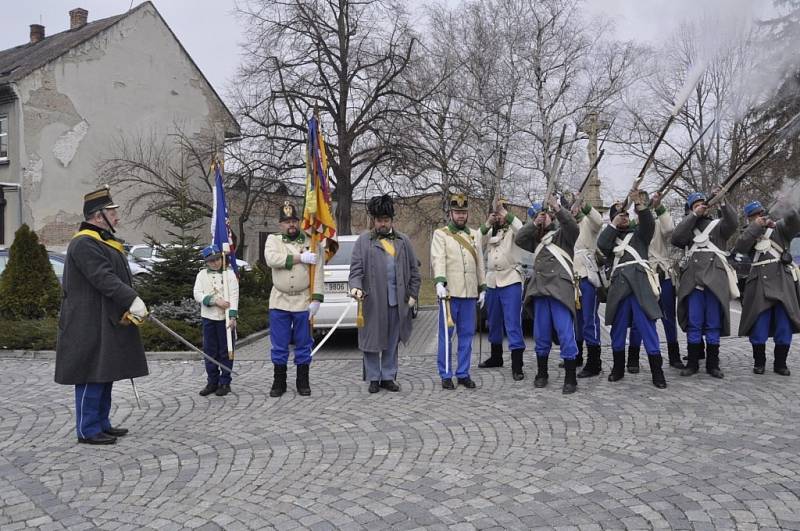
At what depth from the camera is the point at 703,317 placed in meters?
7.46

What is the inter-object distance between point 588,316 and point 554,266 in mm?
1060

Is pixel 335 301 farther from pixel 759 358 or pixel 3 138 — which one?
pixel 3 138

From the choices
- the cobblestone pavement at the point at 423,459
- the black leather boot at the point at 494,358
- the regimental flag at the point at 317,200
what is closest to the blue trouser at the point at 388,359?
the cobblestone pavement at the point at 423,459

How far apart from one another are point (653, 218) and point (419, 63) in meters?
20.0

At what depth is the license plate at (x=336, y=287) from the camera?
33.5 feet

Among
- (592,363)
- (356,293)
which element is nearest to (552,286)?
(592,363)

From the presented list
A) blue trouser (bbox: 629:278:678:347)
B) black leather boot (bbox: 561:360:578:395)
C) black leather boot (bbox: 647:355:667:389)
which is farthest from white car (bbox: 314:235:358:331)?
black leather boot (bbox: 647:355:667:389)

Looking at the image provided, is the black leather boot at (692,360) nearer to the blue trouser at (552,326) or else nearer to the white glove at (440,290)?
the blue trouser at (552,326)

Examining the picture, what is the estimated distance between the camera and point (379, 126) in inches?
974

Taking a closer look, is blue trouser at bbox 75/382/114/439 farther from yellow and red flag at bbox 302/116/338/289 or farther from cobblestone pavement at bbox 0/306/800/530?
yellow and red flag at bbox 302/116/338/289

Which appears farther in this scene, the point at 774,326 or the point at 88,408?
the point at 774,326

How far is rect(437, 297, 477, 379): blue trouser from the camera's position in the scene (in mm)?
7227

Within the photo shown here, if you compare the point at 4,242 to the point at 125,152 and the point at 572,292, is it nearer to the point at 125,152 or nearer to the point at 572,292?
the point at 125,152

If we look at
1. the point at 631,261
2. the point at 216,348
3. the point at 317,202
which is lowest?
the point at 216,348
